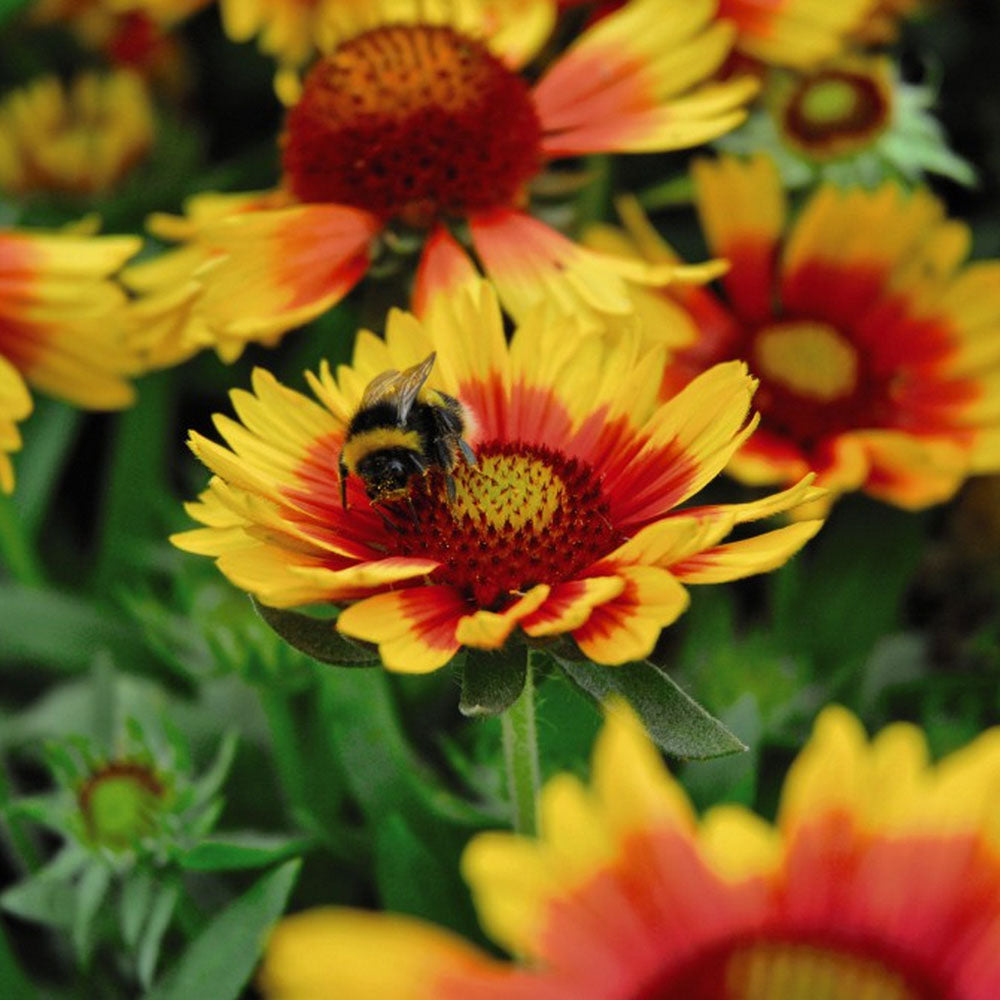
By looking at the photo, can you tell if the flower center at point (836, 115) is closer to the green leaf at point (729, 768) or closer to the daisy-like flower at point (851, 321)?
the daisy-like flower at point (851, 321)

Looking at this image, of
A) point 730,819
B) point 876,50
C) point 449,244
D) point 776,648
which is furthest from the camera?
point 876,50

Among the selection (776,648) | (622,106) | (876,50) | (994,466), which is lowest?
(776,648)

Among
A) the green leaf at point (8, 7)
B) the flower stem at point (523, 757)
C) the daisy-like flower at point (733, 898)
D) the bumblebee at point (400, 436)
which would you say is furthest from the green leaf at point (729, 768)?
the green leaf at point (8, 7)

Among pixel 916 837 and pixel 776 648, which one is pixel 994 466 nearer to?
pixel 776 648

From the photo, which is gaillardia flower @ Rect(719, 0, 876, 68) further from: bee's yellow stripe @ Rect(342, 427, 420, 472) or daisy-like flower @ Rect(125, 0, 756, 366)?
bee's yellow stripe @ Rect(342, 427, 420, 472)

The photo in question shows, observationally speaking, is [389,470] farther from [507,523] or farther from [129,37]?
[129,37]

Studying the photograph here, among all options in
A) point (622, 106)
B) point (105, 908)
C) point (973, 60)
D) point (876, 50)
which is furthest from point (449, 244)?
point (973, 60)
